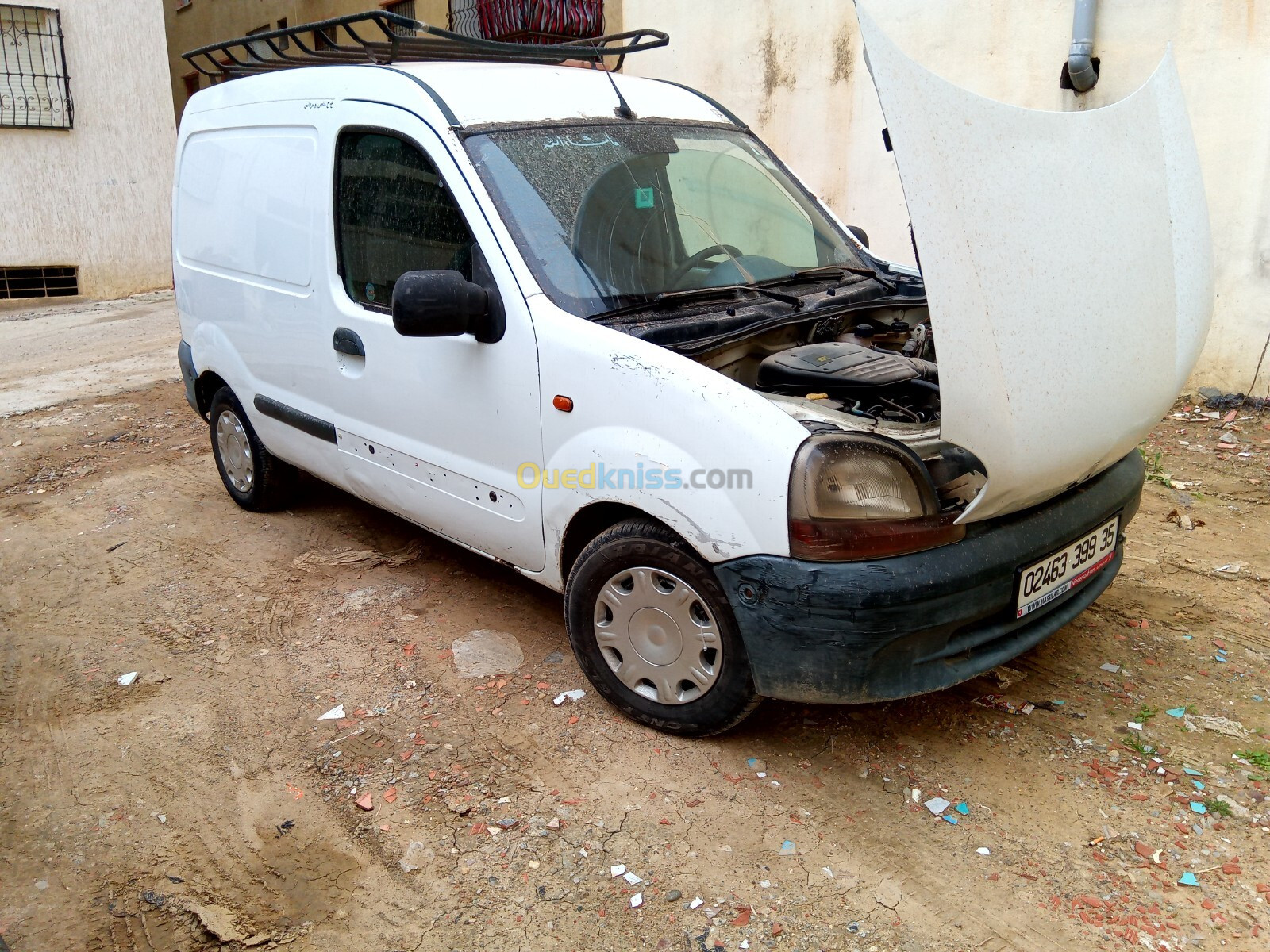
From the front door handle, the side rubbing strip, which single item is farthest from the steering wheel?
the side rubbing strip

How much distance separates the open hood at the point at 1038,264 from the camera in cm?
247

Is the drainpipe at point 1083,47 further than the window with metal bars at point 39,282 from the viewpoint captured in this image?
No

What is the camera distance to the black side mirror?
3.17 metres

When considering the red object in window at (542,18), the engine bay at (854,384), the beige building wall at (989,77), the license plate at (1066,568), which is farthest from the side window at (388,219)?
the red object in window at (542,18)

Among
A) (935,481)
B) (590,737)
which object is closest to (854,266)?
(935,481)

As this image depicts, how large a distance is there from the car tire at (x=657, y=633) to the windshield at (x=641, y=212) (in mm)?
804

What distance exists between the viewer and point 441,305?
319 centimetres

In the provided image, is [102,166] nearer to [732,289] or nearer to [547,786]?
[732,289]

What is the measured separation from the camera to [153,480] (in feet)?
19.5

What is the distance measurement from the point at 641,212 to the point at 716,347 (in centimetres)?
72

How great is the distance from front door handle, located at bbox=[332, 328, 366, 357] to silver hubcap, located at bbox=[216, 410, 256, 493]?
4.53 feet

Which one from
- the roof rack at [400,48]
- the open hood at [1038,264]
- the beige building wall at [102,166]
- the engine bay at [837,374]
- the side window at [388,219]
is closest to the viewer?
the open hood at [1038,264]

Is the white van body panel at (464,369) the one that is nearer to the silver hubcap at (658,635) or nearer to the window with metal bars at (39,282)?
the silver hubcap at (658,635)

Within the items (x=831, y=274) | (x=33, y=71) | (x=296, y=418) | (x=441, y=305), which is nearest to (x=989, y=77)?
(x=831, y=274)
